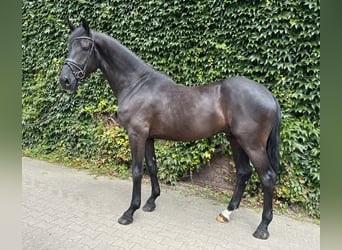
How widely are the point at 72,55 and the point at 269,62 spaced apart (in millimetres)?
2532

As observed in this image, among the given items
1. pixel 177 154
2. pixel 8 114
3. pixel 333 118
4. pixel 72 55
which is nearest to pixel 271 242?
pixel 177 154

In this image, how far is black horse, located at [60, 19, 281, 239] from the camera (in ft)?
8.10

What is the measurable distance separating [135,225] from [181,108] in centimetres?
144

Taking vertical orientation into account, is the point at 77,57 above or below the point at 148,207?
above

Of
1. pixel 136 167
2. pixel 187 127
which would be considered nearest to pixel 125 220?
pixel 136 167

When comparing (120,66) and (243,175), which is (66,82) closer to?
(120,66)

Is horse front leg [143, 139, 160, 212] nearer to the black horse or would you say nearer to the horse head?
the black horse

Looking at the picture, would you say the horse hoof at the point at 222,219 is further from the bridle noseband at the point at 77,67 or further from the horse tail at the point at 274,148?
the bridle noseband at the point at 77,67

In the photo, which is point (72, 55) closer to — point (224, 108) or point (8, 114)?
point (224, 108)

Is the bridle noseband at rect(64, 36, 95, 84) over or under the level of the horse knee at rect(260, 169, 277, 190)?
over

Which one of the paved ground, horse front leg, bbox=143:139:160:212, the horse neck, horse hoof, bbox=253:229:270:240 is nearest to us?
the paved ground

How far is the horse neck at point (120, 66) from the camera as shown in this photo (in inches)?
110

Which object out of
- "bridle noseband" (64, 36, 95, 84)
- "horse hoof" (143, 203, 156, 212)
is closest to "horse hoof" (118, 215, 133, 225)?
"horse hoof" (143, 203, 156, 212)

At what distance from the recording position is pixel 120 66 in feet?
9.32
